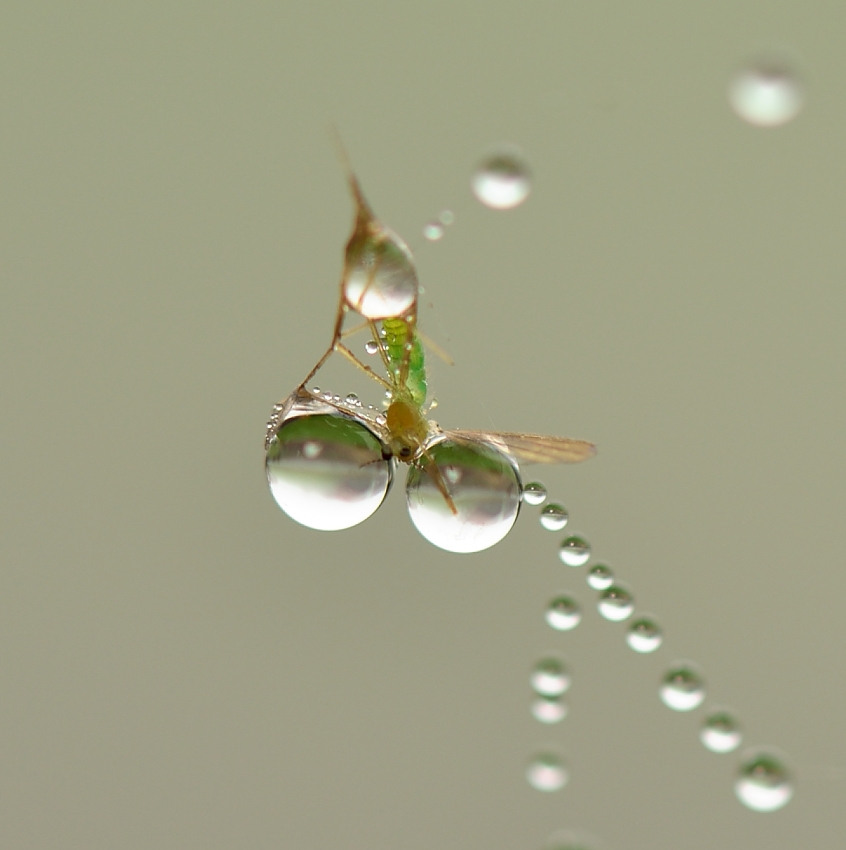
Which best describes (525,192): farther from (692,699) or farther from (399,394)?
(692,699)

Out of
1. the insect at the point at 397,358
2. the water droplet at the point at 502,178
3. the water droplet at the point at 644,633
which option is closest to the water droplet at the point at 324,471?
the insect at the point at 397,358

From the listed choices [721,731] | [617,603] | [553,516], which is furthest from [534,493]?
[721,731]

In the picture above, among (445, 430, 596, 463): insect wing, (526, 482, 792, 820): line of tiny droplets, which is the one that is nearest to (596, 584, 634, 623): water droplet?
(526, 482, 792, 820): line of tiny droplets

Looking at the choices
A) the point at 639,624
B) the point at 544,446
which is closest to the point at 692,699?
the point at 639,624

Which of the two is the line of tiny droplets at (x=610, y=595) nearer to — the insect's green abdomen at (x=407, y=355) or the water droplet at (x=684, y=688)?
the water droplet at (x=684, y=688)

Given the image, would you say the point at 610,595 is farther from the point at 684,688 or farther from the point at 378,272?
the point at 378,272

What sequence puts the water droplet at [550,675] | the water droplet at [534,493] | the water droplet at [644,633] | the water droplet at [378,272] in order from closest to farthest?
1. the water droplet at [378,272]
2. the water droplet at [534,493]
3. the water droplet at [644,633]
4. the water droplet at [550,675]
